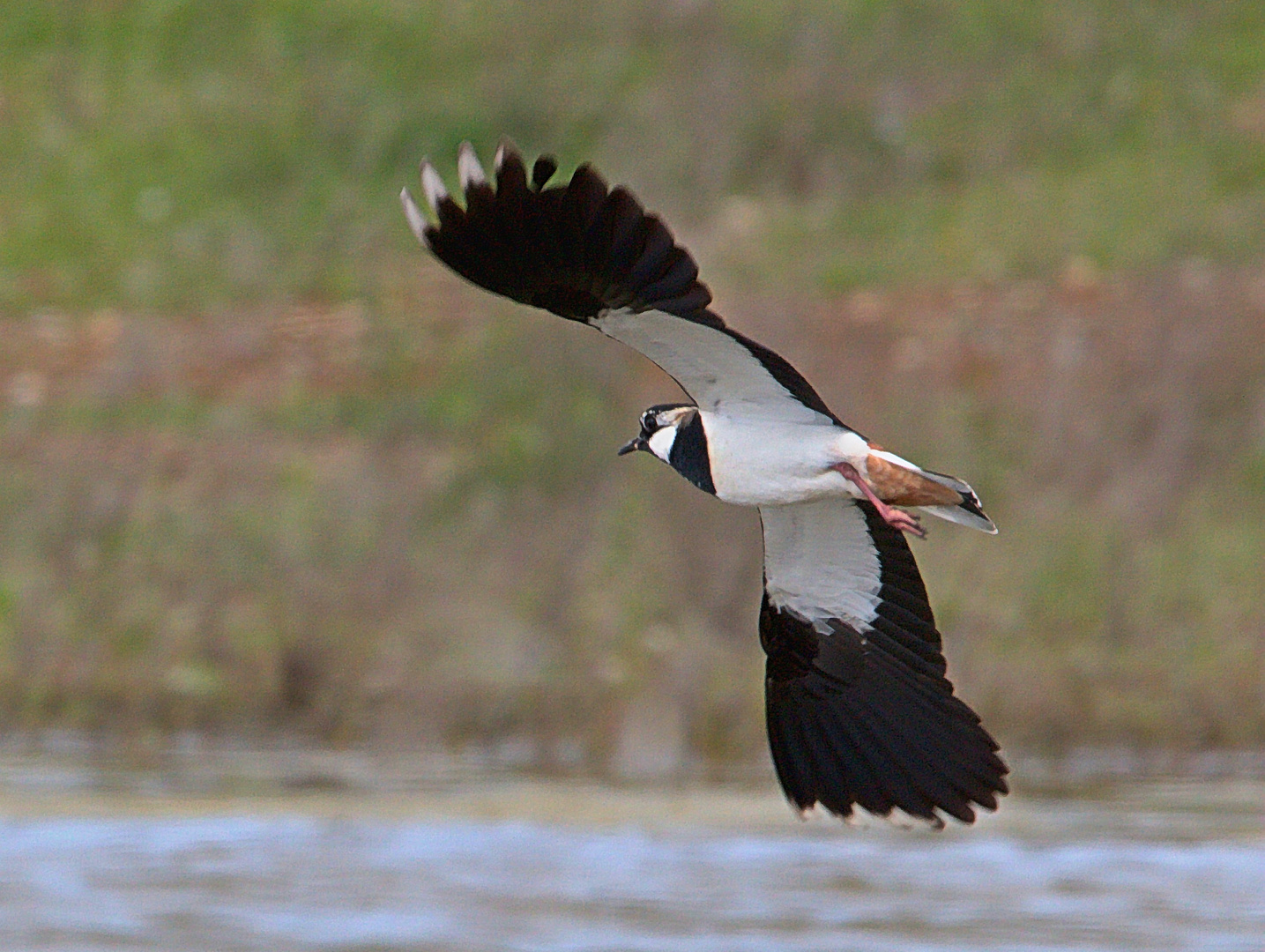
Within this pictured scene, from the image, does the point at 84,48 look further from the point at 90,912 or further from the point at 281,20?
the point at 90,912

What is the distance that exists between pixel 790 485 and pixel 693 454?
311 millimetres

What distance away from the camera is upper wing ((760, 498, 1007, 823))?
762 centimetres

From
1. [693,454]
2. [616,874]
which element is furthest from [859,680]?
[616,874]

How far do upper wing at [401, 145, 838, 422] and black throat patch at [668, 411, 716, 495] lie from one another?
2.34 feet

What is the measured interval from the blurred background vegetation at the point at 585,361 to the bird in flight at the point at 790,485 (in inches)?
188

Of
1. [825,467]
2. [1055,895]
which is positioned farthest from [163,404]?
[825,467]

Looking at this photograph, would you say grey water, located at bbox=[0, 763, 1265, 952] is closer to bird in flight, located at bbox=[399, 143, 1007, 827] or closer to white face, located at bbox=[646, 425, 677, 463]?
bird in flight, located at bbox=[399, 143, 1007, 827]

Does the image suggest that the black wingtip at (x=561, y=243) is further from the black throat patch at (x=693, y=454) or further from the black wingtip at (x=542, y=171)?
the black throat patch at (x=693, y=454)

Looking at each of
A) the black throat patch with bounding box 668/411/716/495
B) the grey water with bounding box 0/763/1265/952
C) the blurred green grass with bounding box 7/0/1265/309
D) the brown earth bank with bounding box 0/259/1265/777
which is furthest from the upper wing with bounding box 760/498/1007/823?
the blurred green grass with bounding box 7/0/1265/309

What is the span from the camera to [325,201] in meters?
20.3

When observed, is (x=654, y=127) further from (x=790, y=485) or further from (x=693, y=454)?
(x=790, y=485)

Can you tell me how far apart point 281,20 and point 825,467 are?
53.0 ft

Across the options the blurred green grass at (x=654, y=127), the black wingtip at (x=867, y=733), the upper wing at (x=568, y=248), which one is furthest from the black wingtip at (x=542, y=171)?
the blurred green grass at (x=654, y=127)

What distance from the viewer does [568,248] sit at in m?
6.33
